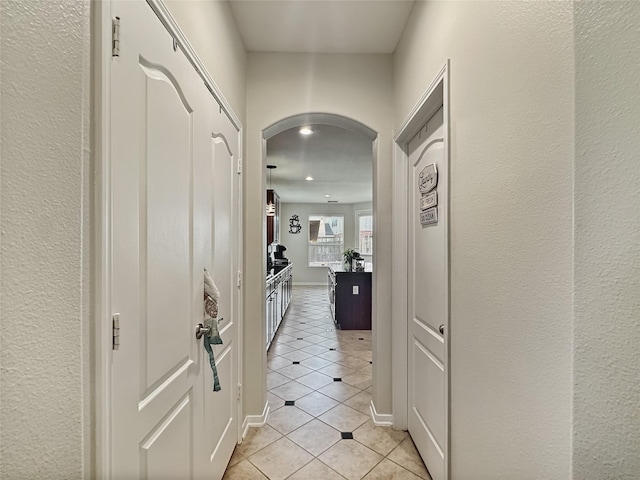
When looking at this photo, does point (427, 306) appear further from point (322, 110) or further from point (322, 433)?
point (322, 110)

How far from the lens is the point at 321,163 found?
17.5 feet

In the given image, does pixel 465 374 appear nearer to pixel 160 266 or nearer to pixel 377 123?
pixel 160 266

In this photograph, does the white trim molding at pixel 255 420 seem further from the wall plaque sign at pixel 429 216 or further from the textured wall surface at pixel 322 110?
the wall plaque sign at pixel 429 216

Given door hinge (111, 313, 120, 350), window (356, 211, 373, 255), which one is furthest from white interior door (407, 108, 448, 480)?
window (356, 211, 373, 255)

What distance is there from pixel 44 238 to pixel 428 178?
66.3 inches

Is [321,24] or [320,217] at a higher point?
[321,24]

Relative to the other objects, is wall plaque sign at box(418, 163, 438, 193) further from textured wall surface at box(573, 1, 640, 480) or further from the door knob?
the door knob

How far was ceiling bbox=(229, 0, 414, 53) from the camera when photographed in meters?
1.85

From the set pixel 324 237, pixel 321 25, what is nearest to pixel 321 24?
pixel 321 25

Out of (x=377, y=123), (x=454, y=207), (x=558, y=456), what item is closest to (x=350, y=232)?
(x=377, y=123)

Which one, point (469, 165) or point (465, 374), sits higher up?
point (469, 165)

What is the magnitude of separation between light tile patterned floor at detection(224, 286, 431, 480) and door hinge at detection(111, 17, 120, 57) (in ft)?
6.89

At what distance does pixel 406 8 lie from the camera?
187 cm

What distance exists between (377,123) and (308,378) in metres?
2.52
